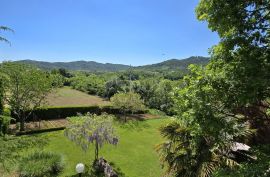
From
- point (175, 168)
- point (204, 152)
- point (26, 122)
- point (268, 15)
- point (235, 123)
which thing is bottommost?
point (26, 122)

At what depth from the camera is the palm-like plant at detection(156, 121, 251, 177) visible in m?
8.16

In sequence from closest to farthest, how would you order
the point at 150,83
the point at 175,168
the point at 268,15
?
1. the point at 268,15
2. the point at 175,168
3. the point at 150,83

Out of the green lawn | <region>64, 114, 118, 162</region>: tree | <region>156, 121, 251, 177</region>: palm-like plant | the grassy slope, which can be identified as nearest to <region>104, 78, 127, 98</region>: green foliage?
the grassy slope

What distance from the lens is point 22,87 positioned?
27047 mm

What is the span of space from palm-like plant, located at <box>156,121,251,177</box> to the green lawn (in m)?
7.21

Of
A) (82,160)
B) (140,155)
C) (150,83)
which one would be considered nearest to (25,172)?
(82,160)

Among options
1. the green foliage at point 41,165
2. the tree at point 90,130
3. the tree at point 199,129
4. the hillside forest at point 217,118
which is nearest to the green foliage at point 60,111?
the green foliage at point 41,165

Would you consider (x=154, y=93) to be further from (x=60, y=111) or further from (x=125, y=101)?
(x=60, y=111)

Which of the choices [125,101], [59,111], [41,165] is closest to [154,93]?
[125,101]

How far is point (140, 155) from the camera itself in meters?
20.2

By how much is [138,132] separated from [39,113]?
1339 centimetres

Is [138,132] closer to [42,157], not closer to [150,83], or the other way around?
[42,157]

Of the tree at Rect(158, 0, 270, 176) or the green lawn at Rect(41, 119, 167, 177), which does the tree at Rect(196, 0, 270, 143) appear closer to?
the tree at Rect(158, 0, 270, 176)

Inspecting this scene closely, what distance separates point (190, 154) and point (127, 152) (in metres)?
12.7
